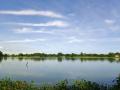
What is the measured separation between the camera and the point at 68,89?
2195 cm

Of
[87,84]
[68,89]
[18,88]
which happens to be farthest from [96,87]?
[18,88]

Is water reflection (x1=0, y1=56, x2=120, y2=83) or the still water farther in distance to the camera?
water reflection (x1=0, y1=56, x2=120, y2=83)

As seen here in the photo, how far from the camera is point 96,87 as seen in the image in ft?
71.9

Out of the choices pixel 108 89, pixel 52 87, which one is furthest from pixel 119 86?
pixel 52 87

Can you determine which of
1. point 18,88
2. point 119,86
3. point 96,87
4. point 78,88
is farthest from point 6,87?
point 119,86

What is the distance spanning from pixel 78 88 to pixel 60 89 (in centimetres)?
141

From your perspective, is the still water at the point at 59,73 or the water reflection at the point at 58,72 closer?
the still water at the point at 59,73

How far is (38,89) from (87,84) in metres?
3.82

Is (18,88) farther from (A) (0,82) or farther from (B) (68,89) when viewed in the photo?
(B) (68,89)

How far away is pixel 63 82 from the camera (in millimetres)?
21609

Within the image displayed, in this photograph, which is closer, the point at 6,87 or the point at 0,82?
the point at 6,87

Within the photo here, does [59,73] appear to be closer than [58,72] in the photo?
Yes

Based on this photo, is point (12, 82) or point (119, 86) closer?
point (119, 86)

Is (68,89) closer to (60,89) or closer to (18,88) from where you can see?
(60,89)
